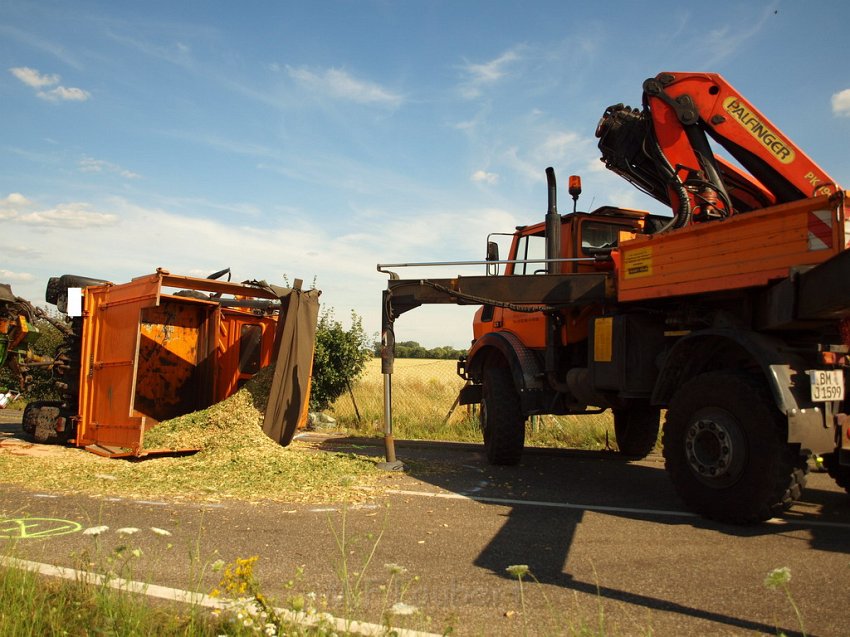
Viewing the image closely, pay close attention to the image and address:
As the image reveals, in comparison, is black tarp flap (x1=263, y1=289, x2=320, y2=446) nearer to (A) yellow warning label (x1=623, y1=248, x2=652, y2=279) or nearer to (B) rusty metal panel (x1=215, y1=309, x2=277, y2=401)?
(B) rusty metal panel (x1=215, y1=309, x2=277, y2=401)

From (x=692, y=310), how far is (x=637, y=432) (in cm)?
355

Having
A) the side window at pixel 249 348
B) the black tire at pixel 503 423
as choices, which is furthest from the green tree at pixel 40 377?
the black tire at pixel 503 423

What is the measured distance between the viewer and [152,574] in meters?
3.88

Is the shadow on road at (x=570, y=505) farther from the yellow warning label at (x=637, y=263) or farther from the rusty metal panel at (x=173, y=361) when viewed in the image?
the rusty metal panel at (x=173, y=361)

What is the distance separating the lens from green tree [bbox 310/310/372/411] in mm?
14391

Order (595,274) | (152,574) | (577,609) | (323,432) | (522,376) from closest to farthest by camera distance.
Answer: (577,609) < (152,574) < (595,274) < (522,376) < (323,432)

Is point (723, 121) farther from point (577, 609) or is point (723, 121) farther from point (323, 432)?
point (323, 432)

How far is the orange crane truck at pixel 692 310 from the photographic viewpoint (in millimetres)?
4984

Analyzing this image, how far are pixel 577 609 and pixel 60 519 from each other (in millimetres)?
4112

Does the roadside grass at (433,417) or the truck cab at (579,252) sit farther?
the roadside grass at (433,417)

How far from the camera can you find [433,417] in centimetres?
1354

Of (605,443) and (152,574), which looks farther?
(605,443)

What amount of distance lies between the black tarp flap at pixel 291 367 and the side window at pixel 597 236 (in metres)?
3.91

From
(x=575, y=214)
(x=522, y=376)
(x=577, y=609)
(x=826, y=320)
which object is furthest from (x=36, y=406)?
(x=826, y=320)
